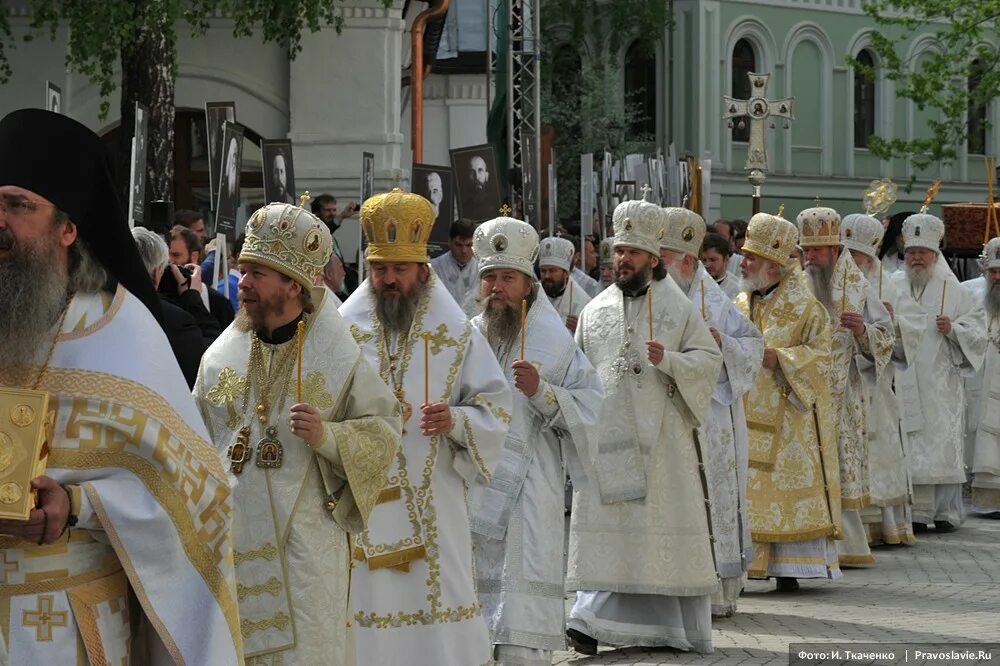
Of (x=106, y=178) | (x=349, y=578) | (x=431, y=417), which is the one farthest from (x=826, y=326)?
(x=106, y=178)

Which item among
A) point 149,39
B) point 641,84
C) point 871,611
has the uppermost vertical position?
point 641,84

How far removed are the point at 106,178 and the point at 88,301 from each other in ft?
0.98

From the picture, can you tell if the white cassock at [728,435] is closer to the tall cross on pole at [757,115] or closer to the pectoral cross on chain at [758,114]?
the tall cross on pole at [757,115]

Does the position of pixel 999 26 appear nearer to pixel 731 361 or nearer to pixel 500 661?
pixel 731 361

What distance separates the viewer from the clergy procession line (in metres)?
4.39

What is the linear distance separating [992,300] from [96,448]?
13.2 metres

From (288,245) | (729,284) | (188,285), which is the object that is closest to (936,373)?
(729,284)

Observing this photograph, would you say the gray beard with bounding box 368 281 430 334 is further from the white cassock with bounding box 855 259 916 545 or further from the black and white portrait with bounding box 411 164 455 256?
the black and white portrait with bounding box 411 164 455 256

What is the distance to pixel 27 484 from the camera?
409 cm

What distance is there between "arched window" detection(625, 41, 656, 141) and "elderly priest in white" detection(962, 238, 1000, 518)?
31.1 meters

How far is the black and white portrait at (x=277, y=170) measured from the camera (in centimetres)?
1281

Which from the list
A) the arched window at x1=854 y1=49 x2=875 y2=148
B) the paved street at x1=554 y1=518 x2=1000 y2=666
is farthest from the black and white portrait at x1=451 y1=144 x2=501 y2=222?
the arched window at x1=854 y1=49 x2=875 y2=148

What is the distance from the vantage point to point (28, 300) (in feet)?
14.3

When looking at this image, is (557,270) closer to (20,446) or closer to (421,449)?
(421,449)
